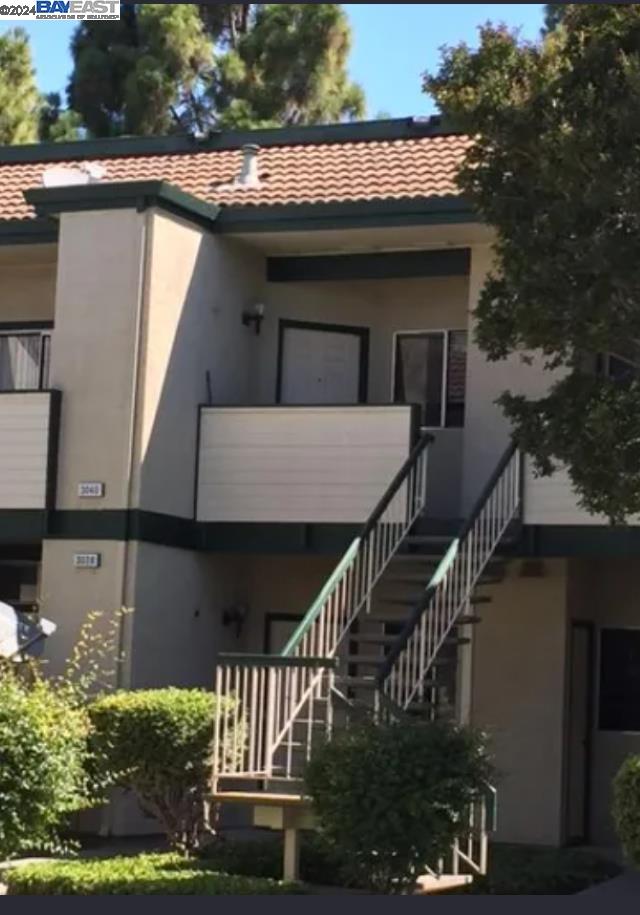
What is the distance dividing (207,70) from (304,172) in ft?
65.3

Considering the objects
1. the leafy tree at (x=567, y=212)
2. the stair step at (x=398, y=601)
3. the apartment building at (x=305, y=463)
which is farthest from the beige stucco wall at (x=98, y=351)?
the leafy tree at (x=567, y=212)

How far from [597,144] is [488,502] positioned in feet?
20.0

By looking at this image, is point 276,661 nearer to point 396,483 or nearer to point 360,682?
point 360,682

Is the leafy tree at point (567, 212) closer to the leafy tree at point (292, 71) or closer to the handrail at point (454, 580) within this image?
the handrail at point (454, 580)

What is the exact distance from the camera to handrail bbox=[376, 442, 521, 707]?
1572 centimetres

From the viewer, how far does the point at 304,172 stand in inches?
837

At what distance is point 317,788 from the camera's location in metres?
13.2

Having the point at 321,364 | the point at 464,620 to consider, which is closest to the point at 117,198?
the point at 321,364

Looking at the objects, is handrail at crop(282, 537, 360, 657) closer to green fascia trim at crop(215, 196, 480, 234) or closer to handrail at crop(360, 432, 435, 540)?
handrail at crop(360, 432, 435, 540)

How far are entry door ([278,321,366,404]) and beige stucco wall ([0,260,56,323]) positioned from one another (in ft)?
9.80

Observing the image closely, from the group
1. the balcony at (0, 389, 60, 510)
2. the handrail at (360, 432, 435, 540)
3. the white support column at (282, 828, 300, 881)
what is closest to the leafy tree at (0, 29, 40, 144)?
the balcony at (0, 389, 60, 510)

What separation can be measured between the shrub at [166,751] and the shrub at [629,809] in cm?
341

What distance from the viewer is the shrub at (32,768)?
13016mm

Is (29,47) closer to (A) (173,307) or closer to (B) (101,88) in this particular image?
(B) (101,88)
